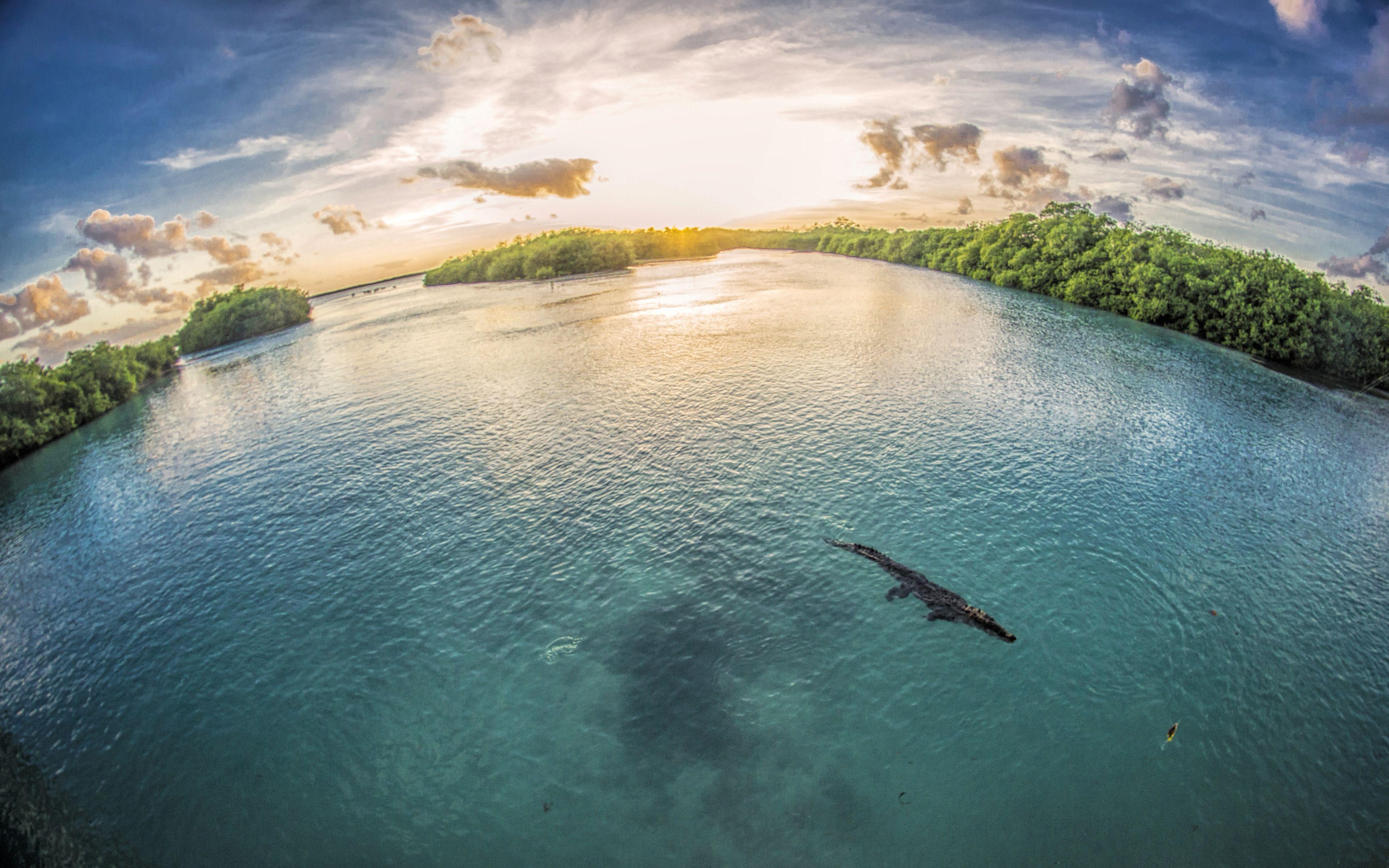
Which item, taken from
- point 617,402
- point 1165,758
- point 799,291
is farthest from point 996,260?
point 1165,758

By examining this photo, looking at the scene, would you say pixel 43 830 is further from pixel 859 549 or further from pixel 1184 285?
pixel 1184 285

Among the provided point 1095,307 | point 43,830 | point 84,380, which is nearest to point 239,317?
point 84,380

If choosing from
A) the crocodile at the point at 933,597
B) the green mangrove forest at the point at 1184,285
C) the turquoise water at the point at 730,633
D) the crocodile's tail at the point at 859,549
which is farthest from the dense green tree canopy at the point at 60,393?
the green mangrove forest at the point at 1184,285

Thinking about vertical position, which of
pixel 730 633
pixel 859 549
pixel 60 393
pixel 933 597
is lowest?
pixel 933 597

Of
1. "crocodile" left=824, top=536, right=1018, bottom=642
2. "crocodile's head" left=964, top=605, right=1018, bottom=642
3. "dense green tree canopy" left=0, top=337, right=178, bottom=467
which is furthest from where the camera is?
"dense green tree canopy" left=0, top=337, right=178, bottom=467

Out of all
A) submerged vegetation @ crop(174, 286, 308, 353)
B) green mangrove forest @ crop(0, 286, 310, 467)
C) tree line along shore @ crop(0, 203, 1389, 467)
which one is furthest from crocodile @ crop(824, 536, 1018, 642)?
submerged vegetation @ crop(174, 286, 308, 353)

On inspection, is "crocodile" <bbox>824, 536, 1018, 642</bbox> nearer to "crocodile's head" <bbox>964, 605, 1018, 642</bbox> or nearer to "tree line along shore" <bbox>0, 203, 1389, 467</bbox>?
"crocodile's head" <bbox>964, 605, 1018, 642</bbox>
